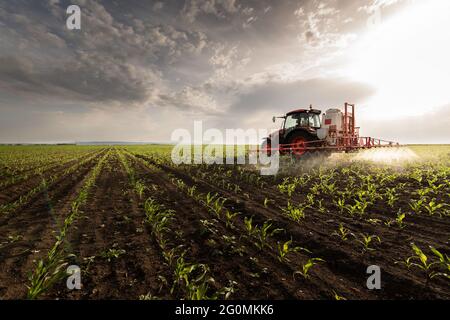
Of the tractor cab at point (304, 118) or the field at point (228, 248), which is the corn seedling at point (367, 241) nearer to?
the field at point (228, 248)

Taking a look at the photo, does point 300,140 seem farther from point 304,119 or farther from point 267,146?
point 267,146

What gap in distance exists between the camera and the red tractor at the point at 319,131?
13.9 metres

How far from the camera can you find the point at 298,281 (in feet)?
10.3

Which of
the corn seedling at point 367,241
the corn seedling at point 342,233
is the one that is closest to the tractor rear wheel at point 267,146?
the corn seedling at point 342,233

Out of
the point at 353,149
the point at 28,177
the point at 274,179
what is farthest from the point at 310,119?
the point at 28,177

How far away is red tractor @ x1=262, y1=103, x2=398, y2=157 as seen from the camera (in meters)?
13.9

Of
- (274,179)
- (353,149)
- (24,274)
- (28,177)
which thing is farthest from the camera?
(353,149)

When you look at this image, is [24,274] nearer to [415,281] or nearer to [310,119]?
[415,281]

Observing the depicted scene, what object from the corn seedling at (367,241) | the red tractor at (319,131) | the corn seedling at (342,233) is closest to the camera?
the corn seedling at (367,241)

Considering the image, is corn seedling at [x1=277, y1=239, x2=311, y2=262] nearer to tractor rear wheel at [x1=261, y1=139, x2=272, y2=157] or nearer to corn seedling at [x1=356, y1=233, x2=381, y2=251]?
corn seedling at [x1=356, y1=233, x2=381, y2=251]

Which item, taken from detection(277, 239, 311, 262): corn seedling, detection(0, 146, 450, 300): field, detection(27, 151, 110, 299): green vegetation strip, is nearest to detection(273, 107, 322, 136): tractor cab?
detection(0, 146, 450, 300): field

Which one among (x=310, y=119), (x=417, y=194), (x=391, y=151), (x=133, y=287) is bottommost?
(x=133, y=287)

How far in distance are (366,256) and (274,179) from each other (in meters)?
6.72

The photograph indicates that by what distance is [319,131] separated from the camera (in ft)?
45.6
